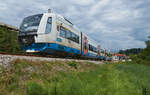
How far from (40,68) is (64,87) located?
252cm

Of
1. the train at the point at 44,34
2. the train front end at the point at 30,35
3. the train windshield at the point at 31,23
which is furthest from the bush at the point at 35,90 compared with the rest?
the train windshield at the point at 31,23

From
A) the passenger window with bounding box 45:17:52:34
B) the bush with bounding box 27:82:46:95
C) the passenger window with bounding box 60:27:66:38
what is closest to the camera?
the bush with bounding box 27:82:46:95

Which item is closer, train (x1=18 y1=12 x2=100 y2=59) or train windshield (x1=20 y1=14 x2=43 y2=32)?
train (x1=18 y1=12 x2=100 y2=59)

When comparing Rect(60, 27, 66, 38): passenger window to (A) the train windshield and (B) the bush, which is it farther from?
(B) the bush

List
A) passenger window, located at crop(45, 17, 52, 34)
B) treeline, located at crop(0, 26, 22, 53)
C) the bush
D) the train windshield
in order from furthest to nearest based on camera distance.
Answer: treeline, located at crop(0, 26, 22, 53) → the train windshield → passenger window, located at crop(45, 17, 52, 34) → the bush

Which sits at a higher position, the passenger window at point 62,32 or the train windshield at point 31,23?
the train windshield at point 31,23

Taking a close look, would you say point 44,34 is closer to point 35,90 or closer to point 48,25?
point 48,25

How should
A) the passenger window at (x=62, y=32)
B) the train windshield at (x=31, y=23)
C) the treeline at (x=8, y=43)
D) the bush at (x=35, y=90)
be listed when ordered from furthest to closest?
the treeline at (x=8, y=43)
the passenger window at (x=62, y=32)
the train windshield at (x=31, y=23)
the bush at (x=35, y=90)

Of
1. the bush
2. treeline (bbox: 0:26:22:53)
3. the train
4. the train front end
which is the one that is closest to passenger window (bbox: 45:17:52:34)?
the train

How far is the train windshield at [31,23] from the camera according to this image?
871 centimetres

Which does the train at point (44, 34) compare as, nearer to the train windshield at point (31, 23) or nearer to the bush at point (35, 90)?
the train windshield at point (31, 23)

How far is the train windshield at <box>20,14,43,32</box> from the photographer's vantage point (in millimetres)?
8711

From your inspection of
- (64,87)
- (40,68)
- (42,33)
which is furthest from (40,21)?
(64,87)

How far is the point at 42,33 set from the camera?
8.32 m
